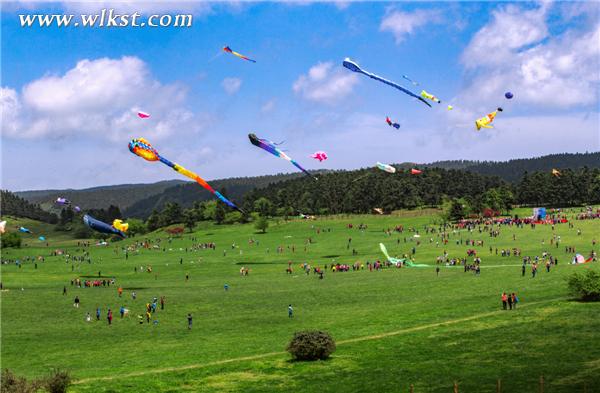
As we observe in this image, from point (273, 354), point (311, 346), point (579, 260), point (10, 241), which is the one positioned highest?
point (10, 241)

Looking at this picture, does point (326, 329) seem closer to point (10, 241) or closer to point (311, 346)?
point (311, 346)

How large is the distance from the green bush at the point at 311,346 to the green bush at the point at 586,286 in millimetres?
18007

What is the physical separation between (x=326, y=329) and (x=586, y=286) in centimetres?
1634

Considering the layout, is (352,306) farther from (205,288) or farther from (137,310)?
(205,288)

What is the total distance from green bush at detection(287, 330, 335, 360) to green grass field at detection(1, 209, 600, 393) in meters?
0.62

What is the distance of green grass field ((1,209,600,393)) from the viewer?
95.1 feet

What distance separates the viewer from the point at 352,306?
4975cm

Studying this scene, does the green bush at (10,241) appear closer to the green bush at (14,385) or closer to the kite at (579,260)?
the kite at (579,260)

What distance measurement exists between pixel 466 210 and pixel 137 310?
350 feet

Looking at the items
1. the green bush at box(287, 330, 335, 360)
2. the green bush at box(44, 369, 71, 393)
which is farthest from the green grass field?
the green bush at box(44, 369, 71, 393)

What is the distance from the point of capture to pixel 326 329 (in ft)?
136

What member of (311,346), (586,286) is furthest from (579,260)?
(311,346)

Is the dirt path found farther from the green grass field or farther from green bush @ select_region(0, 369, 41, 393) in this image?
green bush @ select_region(0, 369, 41, 393)

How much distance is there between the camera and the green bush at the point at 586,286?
4094cm
